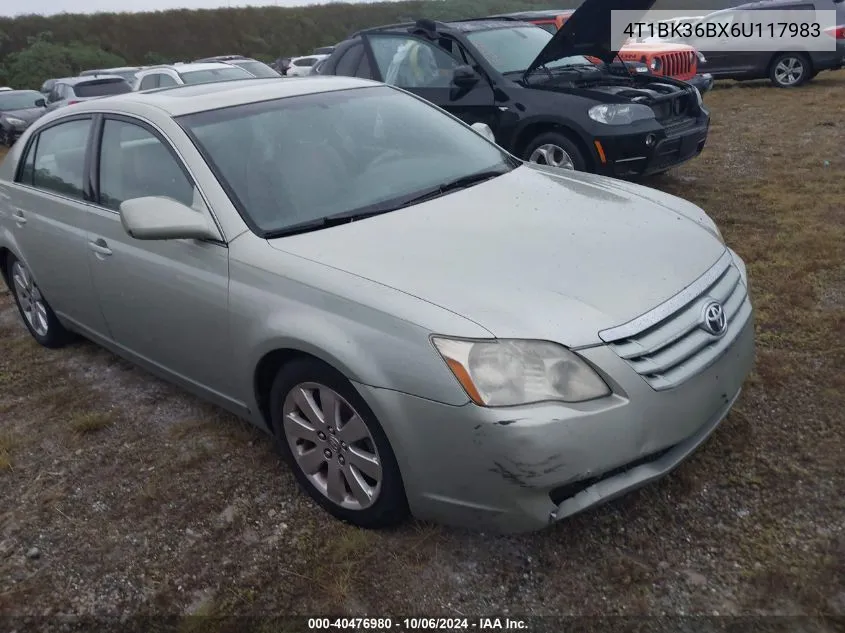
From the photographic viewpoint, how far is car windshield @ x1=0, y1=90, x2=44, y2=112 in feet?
56.7

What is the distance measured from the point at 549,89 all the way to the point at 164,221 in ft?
14.9

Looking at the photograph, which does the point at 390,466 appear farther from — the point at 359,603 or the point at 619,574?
the point at 619,574

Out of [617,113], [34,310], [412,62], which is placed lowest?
[34,310]

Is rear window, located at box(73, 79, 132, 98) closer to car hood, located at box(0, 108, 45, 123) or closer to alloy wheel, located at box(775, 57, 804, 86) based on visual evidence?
car hood, located at box(0, 108, 45, 123)

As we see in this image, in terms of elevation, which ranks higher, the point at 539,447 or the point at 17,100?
the point at 17,100

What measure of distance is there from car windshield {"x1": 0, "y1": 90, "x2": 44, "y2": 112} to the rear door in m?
14.8

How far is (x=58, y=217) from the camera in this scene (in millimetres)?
3947

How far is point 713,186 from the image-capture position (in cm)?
720

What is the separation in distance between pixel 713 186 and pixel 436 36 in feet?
10.0

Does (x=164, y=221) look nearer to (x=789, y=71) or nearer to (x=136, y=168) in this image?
(x=136, y=168)

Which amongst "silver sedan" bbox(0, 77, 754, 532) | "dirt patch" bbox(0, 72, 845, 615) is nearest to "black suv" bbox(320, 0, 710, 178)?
→ "dirt patch" bbox(0, 72, 845, 615)

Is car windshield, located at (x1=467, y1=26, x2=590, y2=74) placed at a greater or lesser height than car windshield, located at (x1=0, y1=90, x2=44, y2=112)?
greater

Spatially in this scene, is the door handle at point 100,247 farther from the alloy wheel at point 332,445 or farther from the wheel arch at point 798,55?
the wheel arch at point 798,55

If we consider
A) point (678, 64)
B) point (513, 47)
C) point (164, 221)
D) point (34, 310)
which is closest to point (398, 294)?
point (164, 221)
